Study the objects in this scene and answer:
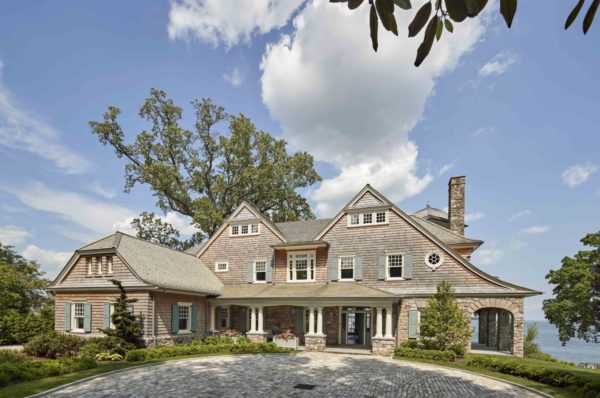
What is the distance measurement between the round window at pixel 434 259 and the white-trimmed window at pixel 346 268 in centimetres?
449

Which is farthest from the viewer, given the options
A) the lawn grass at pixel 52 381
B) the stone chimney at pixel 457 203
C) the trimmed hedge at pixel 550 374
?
the stone chimney at pixel 457 203

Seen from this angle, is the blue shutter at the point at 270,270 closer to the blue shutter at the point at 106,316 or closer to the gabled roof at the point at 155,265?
the gabled roof at the point at 155,265

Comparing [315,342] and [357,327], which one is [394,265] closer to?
[357,327]

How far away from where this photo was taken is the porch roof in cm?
2025

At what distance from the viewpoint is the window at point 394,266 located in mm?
21983

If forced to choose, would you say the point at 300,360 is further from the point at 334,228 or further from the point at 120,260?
the point at 120,260

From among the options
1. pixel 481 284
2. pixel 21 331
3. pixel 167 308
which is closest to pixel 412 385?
pixel 481 284

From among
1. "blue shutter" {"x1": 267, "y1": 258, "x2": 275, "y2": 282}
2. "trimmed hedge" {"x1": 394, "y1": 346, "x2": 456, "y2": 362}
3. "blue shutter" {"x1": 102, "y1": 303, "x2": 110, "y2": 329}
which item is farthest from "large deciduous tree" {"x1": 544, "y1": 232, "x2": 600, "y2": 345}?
"blue shutter" {"x1": 102, "y1": 303, "x2": 110, "y2": 329}

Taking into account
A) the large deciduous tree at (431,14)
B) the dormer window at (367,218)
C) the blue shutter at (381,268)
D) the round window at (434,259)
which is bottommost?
the blue shutter at (381,268)

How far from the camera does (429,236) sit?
69.4 feet

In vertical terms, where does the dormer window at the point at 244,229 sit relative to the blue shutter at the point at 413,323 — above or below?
above

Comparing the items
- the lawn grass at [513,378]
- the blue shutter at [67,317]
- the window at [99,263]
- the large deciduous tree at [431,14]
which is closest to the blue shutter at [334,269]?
the lawn grass at [513,378]

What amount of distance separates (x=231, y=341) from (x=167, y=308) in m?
4.26

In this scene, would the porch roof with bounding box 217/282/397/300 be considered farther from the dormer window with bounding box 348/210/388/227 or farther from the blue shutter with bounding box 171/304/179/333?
the dormer window with bounding box 348/210/388/227
